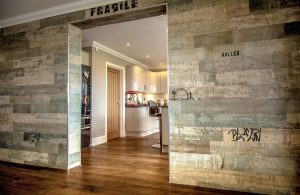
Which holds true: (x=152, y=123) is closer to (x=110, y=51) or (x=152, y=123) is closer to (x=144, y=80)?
(x=144, y=80)

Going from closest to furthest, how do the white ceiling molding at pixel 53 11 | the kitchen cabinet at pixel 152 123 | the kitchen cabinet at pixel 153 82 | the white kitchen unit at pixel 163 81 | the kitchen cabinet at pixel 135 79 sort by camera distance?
the white ceiling molding at pixel 53 11 < the kitchen cabinet at pixel 135 79 < the kitchen cabinet at pixel 152 123 < the kitchen cabinet at pixel 153 82 < the white kitchen unit at pixel 163 81

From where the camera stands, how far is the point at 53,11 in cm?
338

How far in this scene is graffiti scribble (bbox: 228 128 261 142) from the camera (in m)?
2.29

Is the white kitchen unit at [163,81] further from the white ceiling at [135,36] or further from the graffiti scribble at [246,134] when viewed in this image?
the graffiti scribble at [246,134]

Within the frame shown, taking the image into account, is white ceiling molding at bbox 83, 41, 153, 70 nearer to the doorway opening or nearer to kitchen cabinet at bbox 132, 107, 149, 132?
the doorway opening

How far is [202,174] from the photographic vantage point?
2477mm

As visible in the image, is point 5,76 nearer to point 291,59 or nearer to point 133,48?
point 133,48

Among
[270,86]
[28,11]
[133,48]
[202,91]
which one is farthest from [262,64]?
[133,48]

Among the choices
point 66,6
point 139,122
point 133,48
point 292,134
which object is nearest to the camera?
point 292,134

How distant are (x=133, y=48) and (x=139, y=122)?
2454mm

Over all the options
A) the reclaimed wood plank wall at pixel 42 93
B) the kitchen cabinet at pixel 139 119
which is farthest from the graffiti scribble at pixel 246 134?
the kitchen cabinet at pixel 139 119

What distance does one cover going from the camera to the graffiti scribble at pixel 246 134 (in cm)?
229

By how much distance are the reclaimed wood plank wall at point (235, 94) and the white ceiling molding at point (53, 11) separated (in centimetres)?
125

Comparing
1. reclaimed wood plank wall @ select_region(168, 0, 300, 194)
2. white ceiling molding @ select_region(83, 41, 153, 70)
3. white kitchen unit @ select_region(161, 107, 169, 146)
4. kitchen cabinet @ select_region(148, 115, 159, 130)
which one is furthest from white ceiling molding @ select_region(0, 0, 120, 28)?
kitchen cabinet @ select_region(148, 115, 159, 130)
